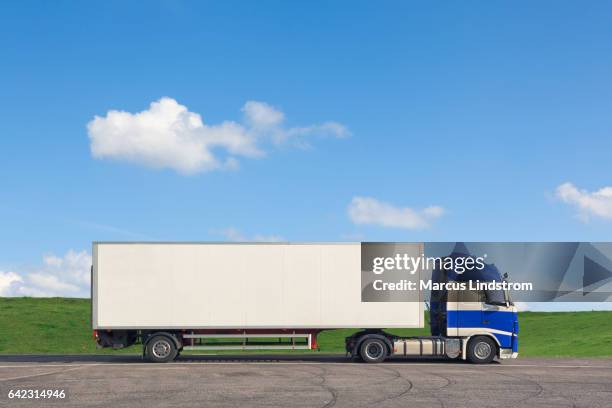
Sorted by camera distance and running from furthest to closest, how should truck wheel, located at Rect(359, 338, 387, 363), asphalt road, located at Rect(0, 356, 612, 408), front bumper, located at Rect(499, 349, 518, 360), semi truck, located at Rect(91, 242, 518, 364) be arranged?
truck wheel, located at Rect(359, 338, 387, 363) < front bumper, located at Rect(499, 349, 518, 360) < semi truck, located at Rect(91, 242, 518, 364) < asphalt road, located at Rect(0, 356, 612, 408)

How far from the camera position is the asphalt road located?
604 inches

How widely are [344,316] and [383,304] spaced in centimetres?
136

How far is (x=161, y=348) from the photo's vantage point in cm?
2364

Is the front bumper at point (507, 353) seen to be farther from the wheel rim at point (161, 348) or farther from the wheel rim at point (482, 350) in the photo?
the wheel rim at point (161, 348)

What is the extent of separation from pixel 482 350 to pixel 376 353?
11.9 feet

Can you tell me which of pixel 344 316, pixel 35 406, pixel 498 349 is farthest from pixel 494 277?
pixel 35 406

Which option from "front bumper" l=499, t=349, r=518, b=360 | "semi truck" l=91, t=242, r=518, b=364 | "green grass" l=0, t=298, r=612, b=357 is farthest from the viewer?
"green grass" l=0, t=298, r=612, b=357

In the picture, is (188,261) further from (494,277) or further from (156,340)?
(494,277)

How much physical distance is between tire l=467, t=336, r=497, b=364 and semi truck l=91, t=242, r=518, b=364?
1.8 inches

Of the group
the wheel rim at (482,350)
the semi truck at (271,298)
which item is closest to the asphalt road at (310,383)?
the wheel rim at (482,350)

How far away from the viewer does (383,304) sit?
75.7 feet

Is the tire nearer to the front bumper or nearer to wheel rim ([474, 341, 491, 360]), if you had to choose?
wheel rim ([474, 341, 491, 360])

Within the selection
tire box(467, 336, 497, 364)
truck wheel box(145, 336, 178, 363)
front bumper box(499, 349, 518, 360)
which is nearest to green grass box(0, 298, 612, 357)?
tire box(467, 336, 497, 364)

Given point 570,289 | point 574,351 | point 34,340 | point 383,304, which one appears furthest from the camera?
point 34,340
